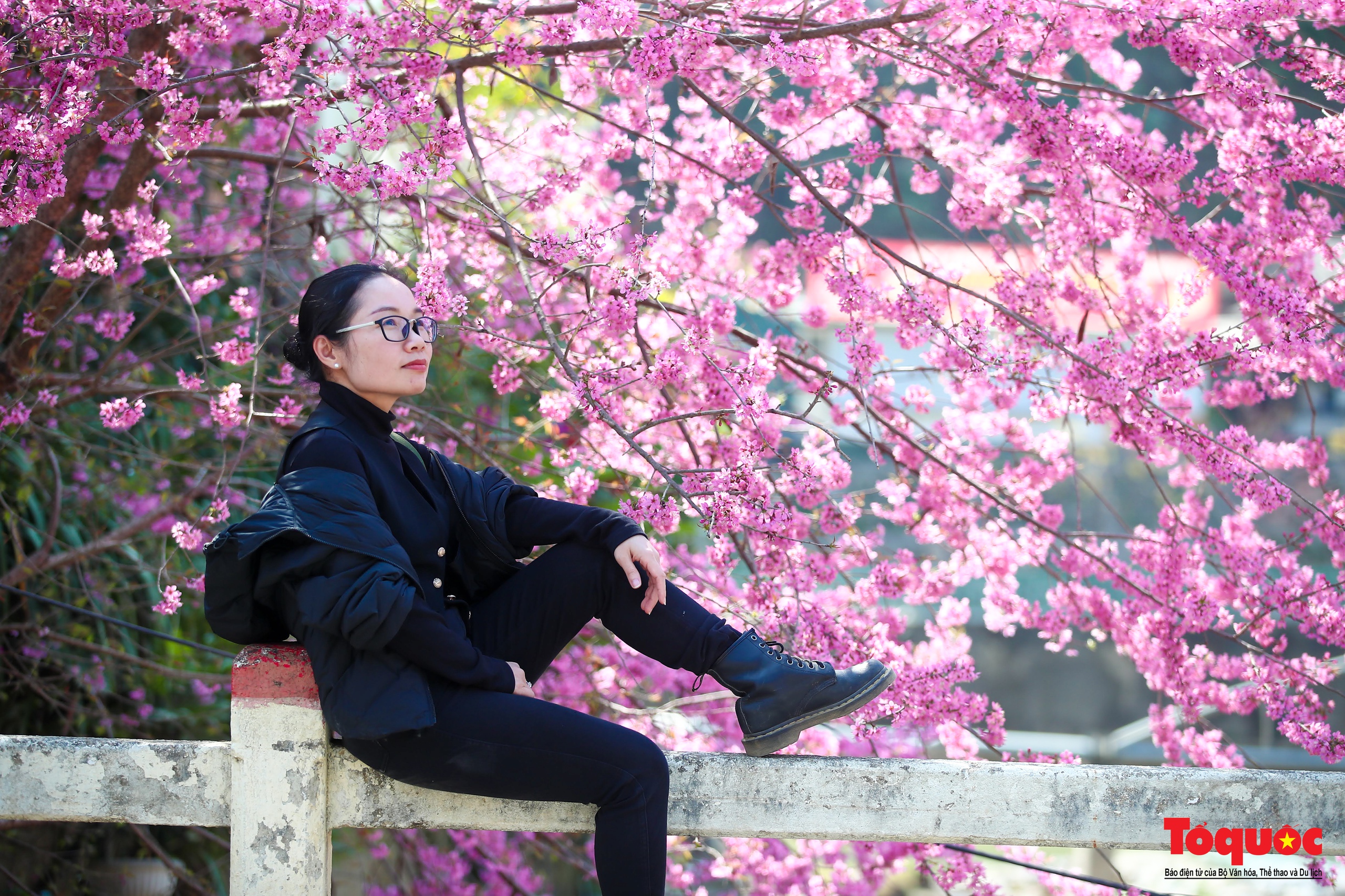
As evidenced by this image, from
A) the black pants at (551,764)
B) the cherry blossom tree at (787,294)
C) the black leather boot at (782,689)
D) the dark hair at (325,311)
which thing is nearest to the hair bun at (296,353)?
the dark hair at (325,311)

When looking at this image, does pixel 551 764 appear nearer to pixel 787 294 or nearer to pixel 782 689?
pixel 782 689

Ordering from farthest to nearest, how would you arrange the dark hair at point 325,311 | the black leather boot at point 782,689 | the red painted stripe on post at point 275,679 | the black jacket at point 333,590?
the dark hair at point 325,311 → the black leather boot at point 782,689 → the red painted stripe on post at point 275,679 → the black jacket at point 333,590

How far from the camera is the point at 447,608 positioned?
2.09 metres

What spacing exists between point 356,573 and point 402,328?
53 centimetres

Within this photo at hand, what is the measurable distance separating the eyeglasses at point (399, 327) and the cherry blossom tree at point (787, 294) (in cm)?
13

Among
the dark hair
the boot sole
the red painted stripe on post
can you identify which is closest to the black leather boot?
the boot sole

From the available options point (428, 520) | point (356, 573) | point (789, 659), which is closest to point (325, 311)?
point (428, 520)

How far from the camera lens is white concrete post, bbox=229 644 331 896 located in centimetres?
188

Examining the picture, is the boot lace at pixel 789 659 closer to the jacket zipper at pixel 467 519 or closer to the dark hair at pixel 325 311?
the jacket zipper at pixel 467 519

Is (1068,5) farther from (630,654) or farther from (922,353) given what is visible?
(630,654)

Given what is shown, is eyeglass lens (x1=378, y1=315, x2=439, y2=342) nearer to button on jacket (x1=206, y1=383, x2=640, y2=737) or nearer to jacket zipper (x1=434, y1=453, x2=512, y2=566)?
button on jacket (x1=206, y1=383, x2=640, y2=737)

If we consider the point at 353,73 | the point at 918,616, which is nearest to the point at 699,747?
the point at 353,73

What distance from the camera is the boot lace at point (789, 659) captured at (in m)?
2.07

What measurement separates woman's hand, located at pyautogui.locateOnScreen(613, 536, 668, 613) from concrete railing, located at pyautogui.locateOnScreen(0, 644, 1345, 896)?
295mm
